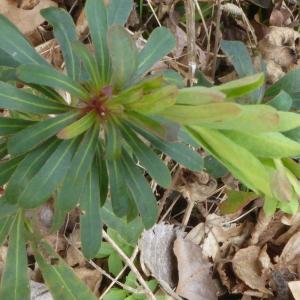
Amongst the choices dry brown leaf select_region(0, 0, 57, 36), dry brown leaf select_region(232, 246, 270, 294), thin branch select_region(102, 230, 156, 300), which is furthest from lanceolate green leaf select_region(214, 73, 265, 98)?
dry brown leaf select_region(232, 246, 270, 294)

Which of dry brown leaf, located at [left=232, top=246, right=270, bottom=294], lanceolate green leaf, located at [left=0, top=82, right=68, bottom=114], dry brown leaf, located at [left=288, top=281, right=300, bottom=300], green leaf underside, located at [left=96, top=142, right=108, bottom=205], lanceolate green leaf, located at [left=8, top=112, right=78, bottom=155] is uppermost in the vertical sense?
lanceolate green leaf, located at [left=0, top=82, right=68, bottom=114]

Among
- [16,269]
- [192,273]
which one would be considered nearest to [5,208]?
[16,269]

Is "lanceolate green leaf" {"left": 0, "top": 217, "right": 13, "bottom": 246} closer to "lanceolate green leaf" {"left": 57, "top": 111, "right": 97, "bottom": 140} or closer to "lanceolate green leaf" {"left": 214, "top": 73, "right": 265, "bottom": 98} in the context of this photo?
"lanceolate green leaf" {"left": 57, "top": 111, "right": 97, "bottom": 140}

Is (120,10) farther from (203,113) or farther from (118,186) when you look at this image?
(203,113)

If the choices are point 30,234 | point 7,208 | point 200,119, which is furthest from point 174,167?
point 200,119

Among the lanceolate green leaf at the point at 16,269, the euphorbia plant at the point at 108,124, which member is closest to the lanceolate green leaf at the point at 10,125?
the euphorbia plant at the point at 108,124

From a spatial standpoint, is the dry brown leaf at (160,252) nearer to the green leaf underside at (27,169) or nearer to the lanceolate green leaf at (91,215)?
the lanceolate green leaf at (91,215)
